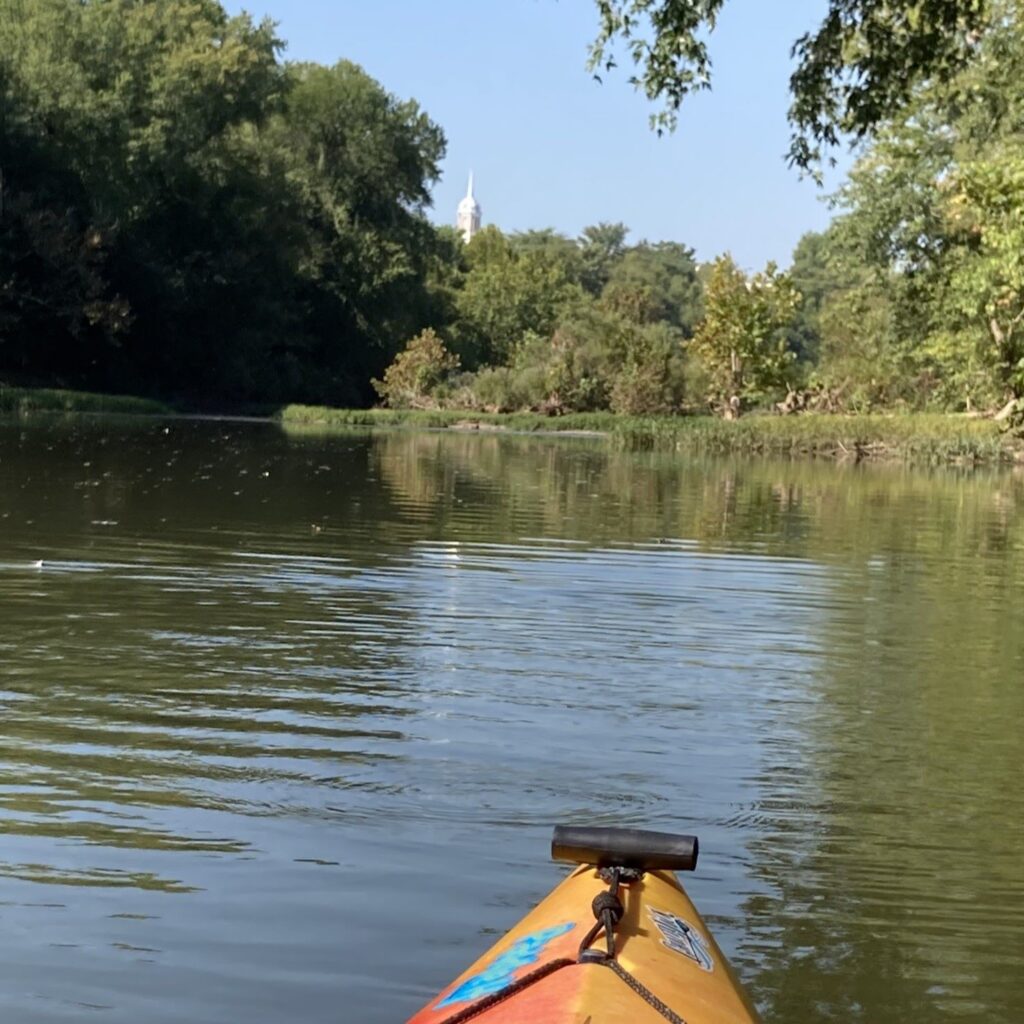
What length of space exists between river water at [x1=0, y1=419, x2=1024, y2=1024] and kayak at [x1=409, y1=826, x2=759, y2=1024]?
728 mm

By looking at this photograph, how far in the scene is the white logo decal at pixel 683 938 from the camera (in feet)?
12.7

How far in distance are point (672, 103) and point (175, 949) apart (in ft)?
18.4

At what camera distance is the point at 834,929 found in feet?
18.1

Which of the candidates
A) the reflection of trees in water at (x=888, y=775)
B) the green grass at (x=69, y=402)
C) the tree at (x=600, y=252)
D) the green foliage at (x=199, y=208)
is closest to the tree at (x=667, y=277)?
the tree at (x=600, y=252)

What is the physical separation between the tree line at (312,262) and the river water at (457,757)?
2767cm

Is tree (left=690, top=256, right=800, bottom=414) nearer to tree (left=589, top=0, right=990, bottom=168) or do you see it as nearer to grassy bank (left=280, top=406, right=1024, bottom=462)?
grassy bank (left=280, top=406, right=1024, bottom=462)

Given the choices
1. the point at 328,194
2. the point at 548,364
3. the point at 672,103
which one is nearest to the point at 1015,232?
the point at 672,103

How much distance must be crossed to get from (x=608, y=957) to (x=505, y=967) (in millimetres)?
262

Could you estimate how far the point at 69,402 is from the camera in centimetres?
5044

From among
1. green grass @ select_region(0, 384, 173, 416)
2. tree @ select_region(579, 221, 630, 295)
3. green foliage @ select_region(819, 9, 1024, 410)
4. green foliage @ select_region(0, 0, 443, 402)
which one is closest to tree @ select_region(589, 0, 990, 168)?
green foliage @ select_region(819, 9, 1024, 410)

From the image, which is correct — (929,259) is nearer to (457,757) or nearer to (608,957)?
(457,757)

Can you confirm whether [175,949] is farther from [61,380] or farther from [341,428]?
[61,380]

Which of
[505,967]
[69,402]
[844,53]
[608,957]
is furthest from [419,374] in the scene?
[608,957]

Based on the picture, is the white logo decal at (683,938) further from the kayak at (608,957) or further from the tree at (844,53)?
the tree at (844,53)
